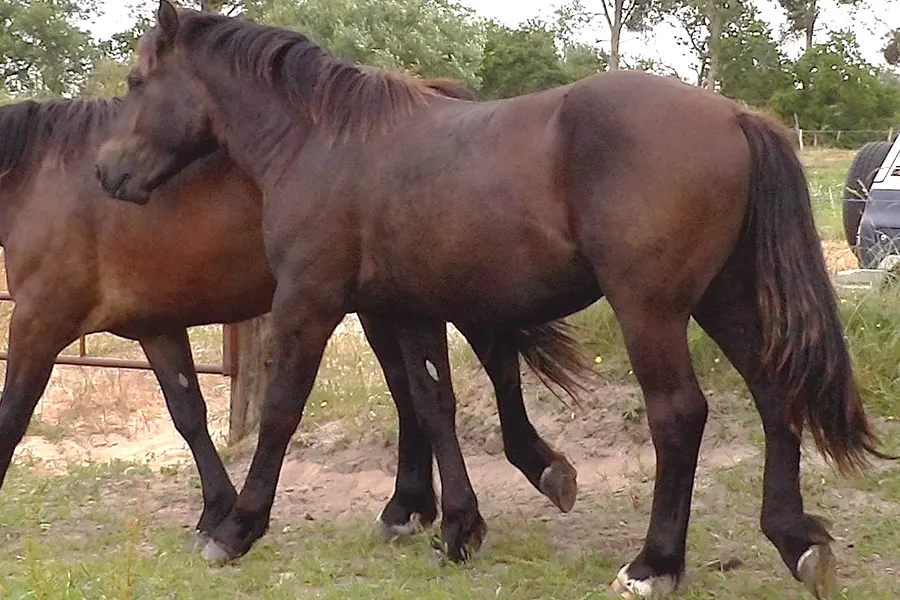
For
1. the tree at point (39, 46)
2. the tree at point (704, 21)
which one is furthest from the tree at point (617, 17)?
the tree at point (39, 46)

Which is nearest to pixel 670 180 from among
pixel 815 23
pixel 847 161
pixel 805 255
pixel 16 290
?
pixel 805 255

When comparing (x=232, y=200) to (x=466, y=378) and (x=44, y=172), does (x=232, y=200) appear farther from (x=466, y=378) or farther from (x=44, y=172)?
(x=466, y=378)

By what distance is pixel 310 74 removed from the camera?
3.88 m

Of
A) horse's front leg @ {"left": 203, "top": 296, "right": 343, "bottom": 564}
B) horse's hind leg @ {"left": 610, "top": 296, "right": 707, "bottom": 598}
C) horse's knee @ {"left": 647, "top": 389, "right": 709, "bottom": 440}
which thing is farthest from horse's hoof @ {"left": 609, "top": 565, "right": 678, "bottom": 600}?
horse's front leg @ {"left": 203, "top": 296, "right": 343, "bottom": 564}

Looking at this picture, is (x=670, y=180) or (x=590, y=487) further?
(x=590, y=487)

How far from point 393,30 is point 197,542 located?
25.7m

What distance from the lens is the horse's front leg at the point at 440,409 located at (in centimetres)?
382

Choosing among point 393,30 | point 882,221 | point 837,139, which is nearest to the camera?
point 882,221

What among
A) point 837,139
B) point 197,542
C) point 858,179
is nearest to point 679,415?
point 197,542

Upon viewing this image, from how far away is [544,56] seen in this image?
36844 mm

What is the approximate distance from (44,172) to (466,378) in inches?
94.3

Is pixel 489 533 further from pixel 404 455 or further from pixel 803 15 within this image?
pixel 803 15

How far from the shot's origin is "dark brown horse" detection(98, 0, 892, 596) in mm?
3018

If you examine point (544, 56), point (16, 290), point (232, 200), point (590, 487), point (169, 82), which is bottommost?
point (590, 487)
